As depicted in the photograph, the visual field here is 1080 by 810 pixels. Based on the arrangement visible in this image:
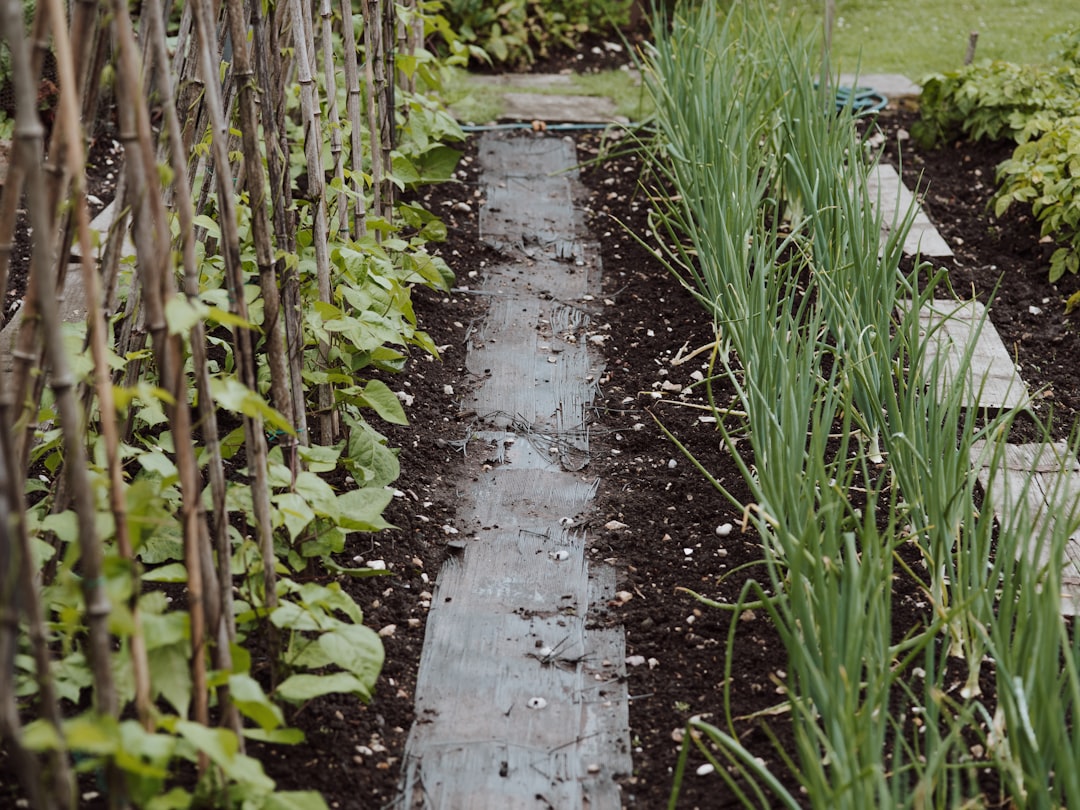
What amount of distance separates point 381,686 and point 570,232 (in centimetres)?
231

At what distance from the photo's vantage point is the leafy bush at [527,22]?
6016 millimetres

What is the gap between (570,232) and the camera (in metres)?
4.00

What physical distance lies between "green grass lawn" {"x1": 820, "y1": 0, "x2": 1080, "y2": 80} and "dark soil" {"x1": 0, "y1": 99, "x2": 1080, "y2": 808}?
199cm

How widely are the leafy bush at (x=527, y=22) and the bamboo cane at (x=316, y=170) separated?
352cm

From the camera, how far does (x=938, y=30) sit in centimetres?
662

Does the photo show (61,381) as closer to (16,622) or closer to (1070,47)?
(16,622)

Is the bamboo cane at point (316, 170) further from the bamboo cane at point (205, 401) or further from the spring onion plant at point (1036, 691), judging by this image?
the spring onion plant at point (1036, 691)

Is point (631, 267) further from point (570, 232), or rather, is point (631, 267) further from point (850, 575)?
point (850, 575)

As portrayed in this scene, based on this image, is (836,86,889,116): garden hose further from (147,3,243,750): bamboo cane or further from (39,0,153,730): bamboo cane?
(39,0,153,730): bamboo cane

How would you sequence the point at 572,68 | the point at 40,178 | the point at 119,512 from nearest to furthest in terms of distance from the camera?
the point at 40,178 → the point at 119,512 → the point at 572,68

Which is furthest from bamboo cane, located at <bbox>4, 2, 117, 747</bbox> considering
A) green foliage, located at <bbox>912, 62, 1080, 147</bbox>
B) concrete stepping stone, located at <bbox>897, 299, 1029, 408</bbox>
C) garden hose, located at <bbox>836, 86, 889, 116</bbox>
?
garden hose, located at <bbox>836, 86, 889, 116</bbox>

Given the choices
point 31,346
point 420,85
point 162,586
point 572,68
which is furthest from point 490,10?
point 31,346

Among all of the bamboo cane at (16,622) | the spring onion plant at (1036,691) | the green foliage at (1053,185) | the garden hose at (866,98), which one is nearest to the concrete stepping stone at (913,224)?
the green foliage at (1053,185)

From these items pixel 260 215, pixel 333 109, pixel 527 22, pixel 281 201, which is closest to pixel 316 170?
pixel 281 201
